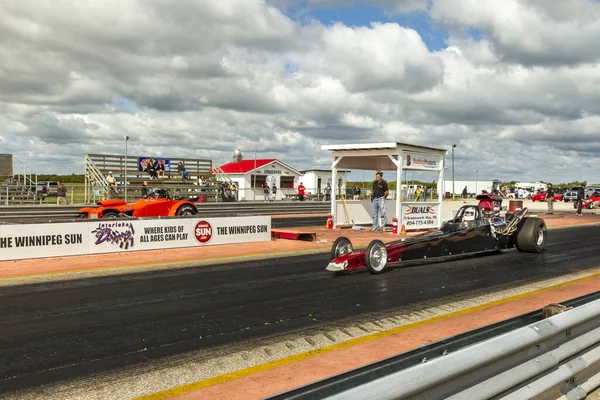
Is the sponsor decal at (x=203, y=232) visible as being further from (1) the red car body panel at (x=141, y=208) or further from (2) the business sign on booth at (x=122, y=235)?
(1) the red car body panel at (x=141, y=208)

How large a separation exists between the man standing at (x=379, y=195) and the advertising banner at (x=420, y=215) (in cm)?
77

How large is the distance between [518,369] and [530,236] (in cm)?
1015

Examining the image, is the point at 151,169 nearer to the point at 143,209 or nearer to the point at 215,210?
the point at 215,210

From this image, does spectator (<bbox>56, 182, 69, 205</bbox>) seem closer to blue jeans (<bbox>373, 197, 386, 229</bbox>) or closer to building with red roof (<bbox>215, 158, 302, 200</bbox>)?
building with red roof (<bbox>215, 158, 302, 200</bbox>)

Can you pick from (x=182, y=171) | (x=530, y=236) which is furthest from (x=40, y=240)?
(x=182, y=171)

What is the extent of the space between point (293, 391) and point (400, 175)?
15.7 meters

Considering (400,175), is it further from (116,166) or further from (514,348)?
(116,166)

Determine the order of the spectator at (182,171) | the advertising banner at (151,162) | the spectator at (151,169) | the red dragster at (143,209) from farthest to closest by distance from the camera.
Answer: the spectator at (182,171)
the advertising banner at (151,162)
the spectator at (151,169)
the red dragster at (143,209)

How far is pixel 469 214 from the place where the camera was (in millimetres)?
11359

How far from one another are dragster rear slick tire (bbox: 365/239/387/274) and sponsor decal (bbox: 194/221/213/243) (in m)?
6.13

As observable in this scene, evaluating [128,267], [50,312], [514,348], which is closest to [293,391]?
[514,348]

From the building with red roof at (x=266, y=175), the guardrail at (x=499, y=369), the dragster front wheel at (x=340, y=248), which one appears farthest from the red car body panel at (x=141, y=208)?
the building with red roof at (x=266, y=175)

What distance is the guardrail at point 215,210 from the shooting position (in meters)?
22.9

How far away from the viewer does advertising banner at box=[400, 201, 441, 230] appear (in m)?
18.3
